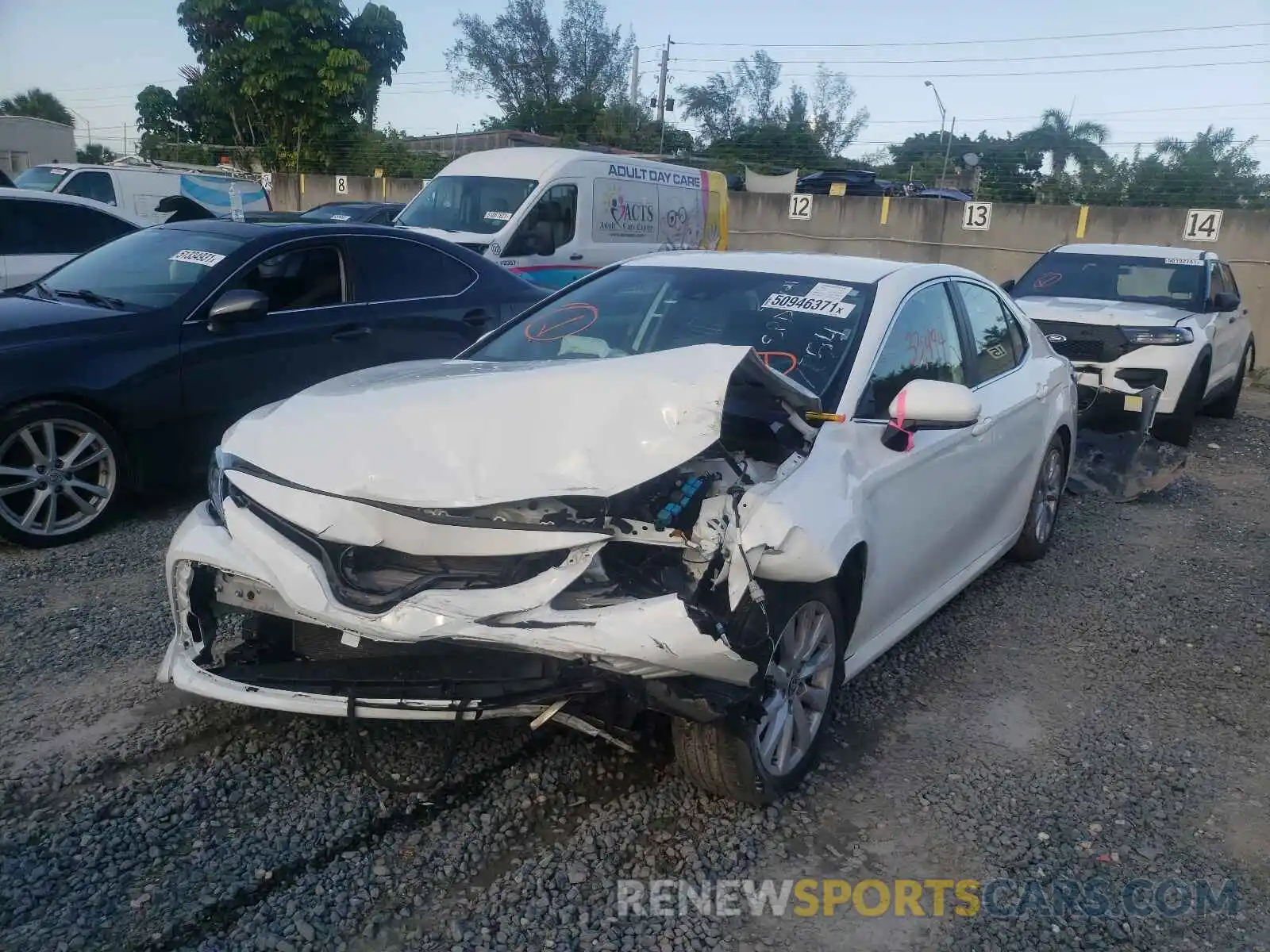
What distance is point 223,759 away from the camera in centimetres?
331

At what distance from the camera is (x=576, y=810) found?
317 centimetres

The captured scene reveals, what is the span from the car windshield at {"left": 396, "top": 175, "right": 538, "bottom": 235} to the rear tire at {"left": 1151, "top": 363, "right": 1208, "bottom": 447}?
6416mm

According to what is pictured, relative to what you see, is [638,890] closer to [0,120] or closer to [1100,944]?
[1100,944]

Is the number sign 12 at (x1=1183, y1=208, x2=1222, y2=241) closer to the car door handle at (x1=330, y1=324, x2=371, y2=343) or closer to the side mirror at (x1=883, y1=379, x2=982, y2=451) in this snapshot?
the car door handle at (x1=330, y1=324, x2=371, y2=343)

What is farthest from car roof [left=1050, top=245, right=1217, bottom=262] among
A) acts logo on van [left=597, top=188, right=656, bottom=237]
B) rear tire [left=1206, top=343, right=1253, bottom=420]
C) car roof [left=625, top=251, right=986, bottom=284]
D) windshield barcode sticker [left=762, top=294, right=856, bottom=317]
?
windshield barcode sticker [left=762, top=294, right=856, bottom=317]

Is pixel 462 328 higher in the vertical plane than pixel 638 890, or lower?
higher

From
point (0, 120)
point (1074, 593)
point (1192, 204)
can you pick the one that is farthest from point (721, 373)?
point (0, 120)

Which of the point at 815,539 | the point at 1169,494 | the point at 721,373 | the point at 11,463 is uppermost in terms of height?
the point at 721,373

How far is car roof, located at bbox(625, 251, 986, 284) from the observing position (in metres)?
4.21

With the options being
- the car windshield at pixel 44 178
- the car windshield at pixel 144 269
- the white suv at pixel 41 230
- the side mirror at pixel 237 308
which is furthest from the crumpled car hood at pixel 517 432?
the car windshield at pixel 44 178

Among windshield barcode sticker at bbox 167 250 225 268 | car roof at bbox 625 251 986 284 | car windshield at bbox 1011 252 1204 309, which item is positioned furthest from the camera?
car windshield at bbox 1011 252 1204 309

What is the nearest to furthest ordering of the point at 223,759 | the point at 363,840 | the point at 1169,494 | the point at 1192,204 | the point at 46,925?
1. the point at 46,925
2. the point at 363,840
3. the point at 223,759
4. the point at 1169,494
5. the point at 1192,204

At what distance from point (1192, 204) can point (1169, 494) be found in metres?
11.8

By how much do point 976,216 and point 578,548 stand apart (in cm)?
1631
